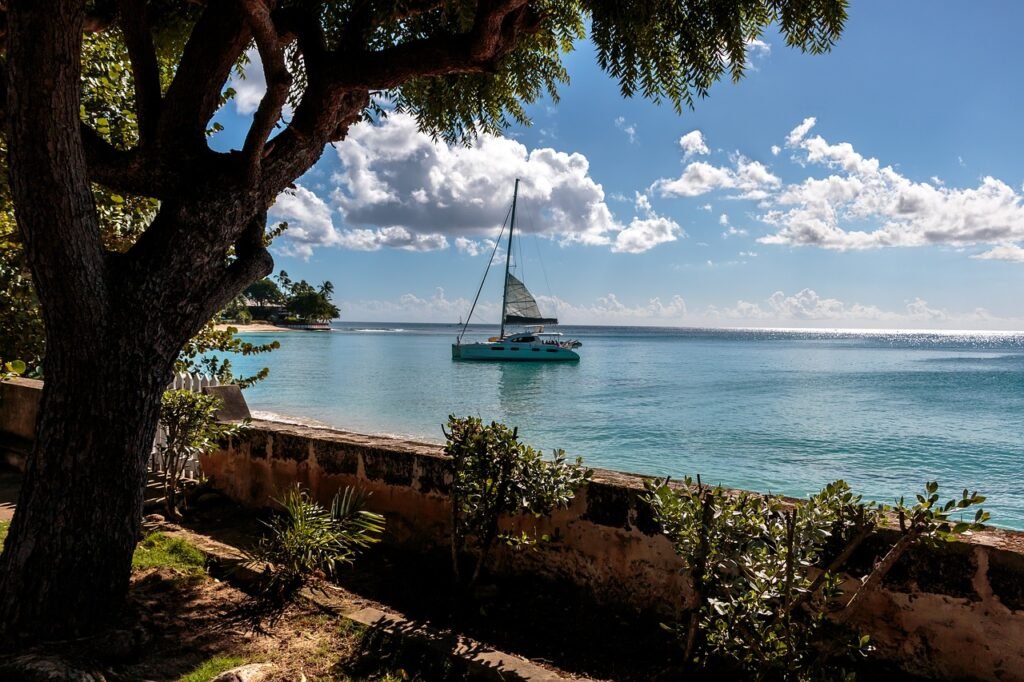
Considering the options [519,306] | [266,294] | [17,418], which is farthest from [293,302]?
[17,418]

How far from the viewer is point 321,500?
4527 millimetres

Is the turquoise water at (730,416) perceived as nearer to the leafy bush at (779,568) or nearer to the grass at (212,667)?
the grass at (212,667)

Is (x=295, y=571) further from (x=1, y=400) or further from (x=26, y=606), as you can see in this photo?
(x=1, y=400)

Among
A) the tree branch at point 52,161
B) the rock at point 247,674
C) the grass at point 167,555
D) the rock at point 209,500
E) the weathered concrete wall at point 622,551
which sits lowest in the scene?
the grass at point 167,555

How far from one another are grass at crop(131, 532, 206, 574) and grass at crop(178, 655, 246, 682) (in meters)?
1.18

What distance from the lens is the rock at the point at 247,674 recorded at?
247cm

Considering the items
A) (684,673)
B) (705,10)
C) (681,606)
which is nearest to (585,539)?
(681,606)

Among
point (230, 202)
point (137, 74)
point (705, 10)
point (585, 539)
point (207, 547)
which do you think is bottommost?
point (207, 547)

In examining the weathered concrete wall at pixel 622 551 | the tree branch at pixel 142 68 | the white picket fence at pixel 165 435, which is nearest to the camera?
the weathered concrete wall at pixel 622 551

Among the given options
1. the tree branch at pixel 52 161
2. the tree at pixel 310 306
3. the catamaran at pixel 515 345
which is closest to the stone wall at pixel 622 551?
the tree branch at pixel 52 161

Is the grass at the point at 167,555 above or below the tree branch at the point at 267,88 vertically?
below

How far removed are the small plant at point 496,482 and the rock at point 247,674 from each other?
3.73 feet

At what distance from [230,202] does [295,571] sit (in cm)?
208

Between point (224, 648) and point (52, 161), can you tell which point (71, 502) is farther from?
point (52, 161)
